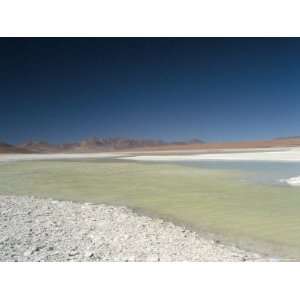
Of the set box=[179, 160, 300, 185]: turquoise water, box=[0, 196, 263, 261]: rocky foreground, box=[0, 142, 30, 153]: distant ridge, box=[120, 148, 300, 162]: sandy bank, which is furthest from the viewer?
box=[120, 148, 300, 162]: sandy bank

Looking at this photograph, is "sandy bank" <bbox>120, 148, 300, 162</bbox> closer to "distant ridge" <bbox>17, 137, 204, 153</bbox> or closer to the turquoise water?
the turquoise water

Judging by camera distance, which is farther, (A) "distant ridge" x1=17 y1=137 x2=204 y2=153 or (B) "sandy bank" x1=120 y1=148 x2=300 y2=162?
(B) "sandy bank" x1=120 y1=148 x2=300 y2=162

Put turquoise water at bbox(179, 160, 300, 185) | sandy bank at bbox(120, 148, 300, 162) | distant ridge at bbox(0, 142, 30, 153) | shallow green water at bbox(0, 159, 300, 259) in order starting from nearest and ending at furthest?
1. shallow green water at bbox(0, 159, 300, 259)
2. distant ridge at bbox(0, 142, 30, 153)
3. turquoise water at bbox(179, 160, 300, 185)
4. sandy bank at bbox(120, 148, 300, 162)

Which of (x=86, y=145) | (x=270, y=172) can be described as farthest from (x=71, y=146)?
(x=270, y=172)

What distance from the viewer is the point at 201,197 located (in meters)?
7.77

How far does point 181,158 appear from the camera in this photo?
17328 millimetres

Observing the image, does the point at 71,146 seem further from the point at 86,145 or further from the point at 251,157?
the point at 251,157

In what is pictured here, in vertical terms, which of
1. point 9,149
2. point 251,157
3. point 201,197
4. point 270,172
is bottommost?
point 201,197

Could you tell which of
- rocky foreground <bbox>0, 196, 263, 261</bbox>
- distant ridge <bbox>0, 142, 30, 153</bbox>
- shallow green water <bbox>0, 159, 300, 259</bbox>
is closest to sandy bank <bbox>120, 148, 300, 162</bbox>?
shallow green water <bbox>0, 159, 300, 259</bbox>

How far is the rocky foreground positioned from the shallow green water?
1.49 feet

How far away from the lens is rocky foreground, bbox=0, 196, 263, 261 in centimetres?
479

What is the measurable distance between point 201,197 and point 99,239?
3077 millimetres

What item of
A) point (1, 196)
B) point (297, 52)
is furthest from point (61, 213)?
point (297, 52)
